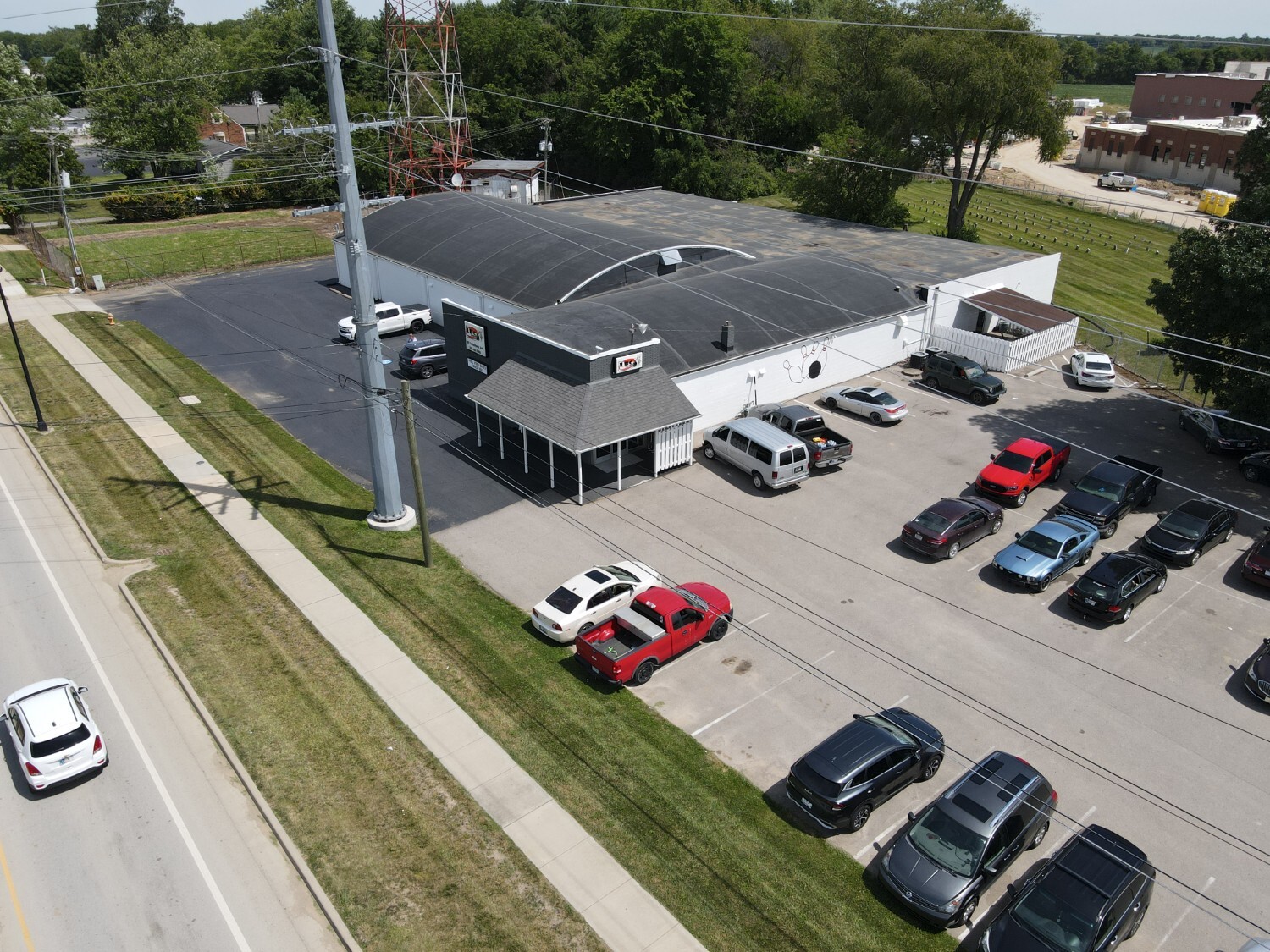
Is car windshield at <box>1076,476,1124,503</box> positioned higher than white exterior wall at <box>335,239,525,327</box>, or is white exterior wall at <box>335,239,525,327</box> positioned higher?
white exterior wall at <box>335,239,525,327</box>

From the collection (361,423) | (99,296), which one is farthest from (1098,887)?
(99,296)

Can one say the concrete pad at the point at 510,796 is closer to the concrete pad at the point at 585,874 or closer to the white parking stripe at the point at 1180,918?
the concrete pad at the point at 585,874

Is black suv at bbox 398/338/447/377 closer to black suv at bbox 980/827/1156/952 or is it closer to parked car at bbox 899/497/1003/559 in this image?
parked car at bbox 899/497/1003/559

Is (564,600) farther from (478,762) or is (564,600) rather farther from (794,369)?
(794,369)

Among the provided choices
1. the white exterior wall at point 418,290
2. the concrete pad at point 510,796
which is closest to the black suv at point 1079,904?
the concrete pad at point 510,796

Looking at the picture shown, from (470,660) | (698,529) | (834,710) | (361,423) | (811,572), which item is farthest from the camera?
(361,423)

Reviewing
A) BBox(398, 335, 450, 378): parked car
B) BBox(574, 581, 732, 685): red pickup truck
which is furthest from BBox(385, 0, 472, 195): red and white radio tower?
BBox(574, 581, 732, 685): red pickup truck

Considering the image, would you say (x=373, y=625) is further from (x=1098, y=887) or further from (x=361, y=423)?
(x=1098, y=887)
